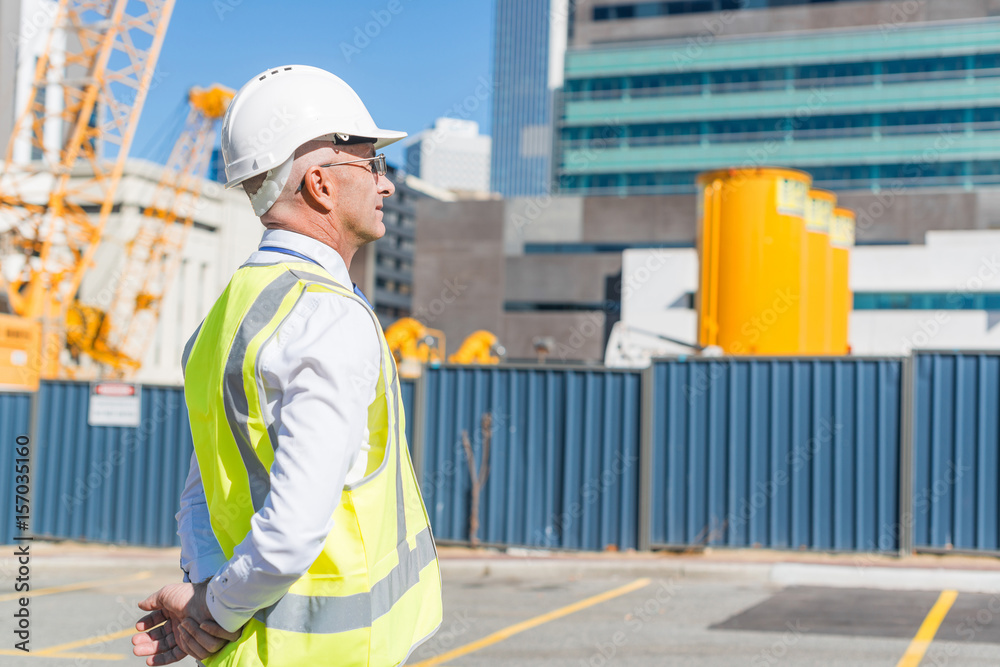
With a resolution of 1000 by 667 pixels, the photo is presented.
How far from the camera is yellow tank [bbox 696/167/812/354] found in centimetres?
1675

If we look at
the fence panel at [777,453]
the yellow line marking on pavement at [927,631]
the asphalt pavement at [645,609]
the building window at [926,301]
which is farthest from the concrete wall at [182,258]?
the yellow line marking on pavement at [927,631]

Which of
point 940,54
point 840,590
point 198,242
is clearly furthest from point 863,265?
point 198,242

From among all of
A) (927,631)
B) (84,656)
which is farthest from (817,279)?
(84,656)

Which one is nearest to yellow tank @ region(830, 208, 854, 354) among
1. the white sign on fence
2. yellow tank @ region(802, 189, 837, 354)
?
yellow tank @ region(802, 189, 837, 354)

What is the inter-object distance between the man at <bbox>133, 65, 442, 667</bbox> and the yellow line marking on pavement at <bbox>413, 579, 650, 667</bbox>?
497cm

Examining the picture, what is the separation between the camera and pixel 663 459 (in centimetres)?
1227

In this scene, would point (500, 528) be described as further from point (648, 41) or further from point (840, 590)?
point (648, 41)

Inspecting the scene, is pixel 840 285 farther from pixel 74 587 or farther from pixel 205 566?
pixel 205 566

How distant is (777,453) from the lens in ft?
39.0

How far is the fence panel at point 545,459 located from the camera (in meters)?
12.3

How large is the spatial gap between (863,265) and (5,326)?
37.8 meters

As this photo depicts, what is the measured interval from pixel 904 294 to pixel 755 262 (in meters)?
34.3

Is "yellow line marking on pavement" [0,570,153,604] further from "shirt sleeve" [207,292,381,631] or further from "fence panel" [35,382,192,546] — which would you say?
"shirt sleeve" [207,292,381,631]

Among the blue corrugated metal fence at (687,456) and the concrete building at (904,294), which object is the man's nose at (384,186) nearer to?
the blue corrugated metal fence at (687,456)
